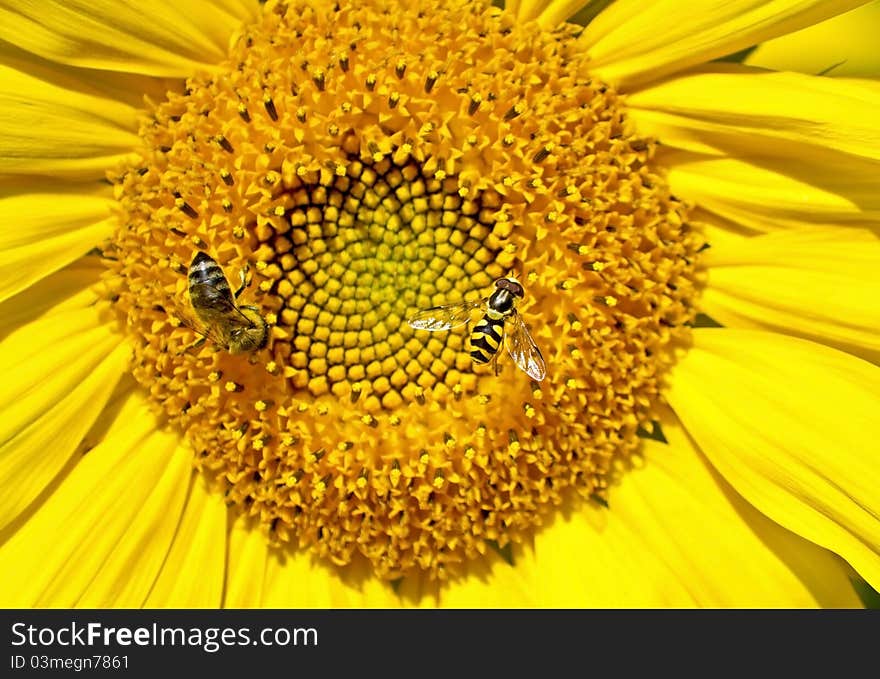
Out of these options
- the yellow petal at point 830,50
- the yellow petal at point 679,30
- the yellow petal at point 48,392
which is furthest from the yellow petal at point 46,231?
the yellow petal at point 830,50

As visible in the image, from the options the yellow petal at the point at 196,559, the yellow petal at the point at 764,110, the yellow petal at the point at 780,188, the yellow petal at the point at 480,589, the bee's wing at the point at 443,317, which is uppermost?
the yellow petal at the point at 764,110

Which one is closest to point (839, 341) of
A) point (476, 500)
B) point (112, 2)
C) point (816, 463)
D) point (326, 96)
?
point (816, 463)

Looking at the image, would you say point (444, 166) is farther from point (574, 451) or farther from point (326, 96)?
point (574, 451)

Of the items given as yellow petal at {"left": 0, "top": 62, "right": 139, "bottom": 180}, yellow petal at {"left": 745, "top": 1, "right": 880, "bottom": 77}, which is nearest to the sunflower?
yellow petal at {"left": 0, "top": 62, "right": 139, "bottom": 180}

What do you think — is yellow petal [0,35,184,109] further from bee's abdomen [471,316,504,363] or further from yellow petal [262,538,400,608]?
yellow petal [262,538,400,608]

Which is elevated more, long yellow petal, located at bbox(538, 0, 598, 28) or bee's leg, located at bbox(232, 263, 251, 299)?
long yellow petal, located at bbox(538, 0, 598, 28)

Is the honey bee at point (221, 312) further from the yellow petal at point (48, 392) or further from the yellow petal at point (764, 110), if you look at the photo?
the yellow petal at point (764, 110)
